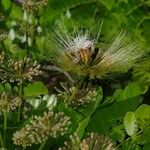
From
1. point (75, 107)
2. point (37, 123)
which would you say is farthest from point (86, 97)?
point (37, 123)

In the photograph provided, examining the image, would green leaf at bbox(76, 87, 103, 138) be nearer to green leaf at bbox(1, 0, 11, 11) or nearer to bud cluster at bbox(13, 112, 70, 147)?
bud cluster at bbox(13, 112, 70, 147)

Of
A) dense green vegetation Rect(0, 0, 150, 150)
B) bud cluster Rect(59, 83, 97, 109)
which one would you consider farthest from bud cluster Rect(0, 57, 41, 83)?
bud cluster Rect(59, 83, 97, 109)

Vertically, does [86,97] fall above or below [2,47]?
below

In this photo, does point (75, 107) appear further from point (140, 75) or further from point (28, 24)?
point (28, 24)

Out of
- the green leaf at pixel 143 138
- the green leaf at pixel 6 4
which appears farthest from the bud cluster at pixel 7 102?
the green leaf at pixel 6 4

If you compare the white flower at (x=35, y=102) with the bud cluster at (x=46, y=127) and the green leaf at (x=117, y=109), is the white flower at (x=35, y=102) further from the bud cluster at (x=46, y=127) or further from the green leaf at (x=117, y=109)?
the bud cluster at (x=46, y=127)

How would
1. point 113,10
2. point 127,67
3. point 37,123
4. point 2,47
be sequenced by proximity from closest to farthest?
point 37,123, point 127,67, point 2,47, point 113,10

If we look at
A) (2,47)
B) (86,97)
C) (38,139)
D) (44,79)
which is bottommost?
(38,139)
